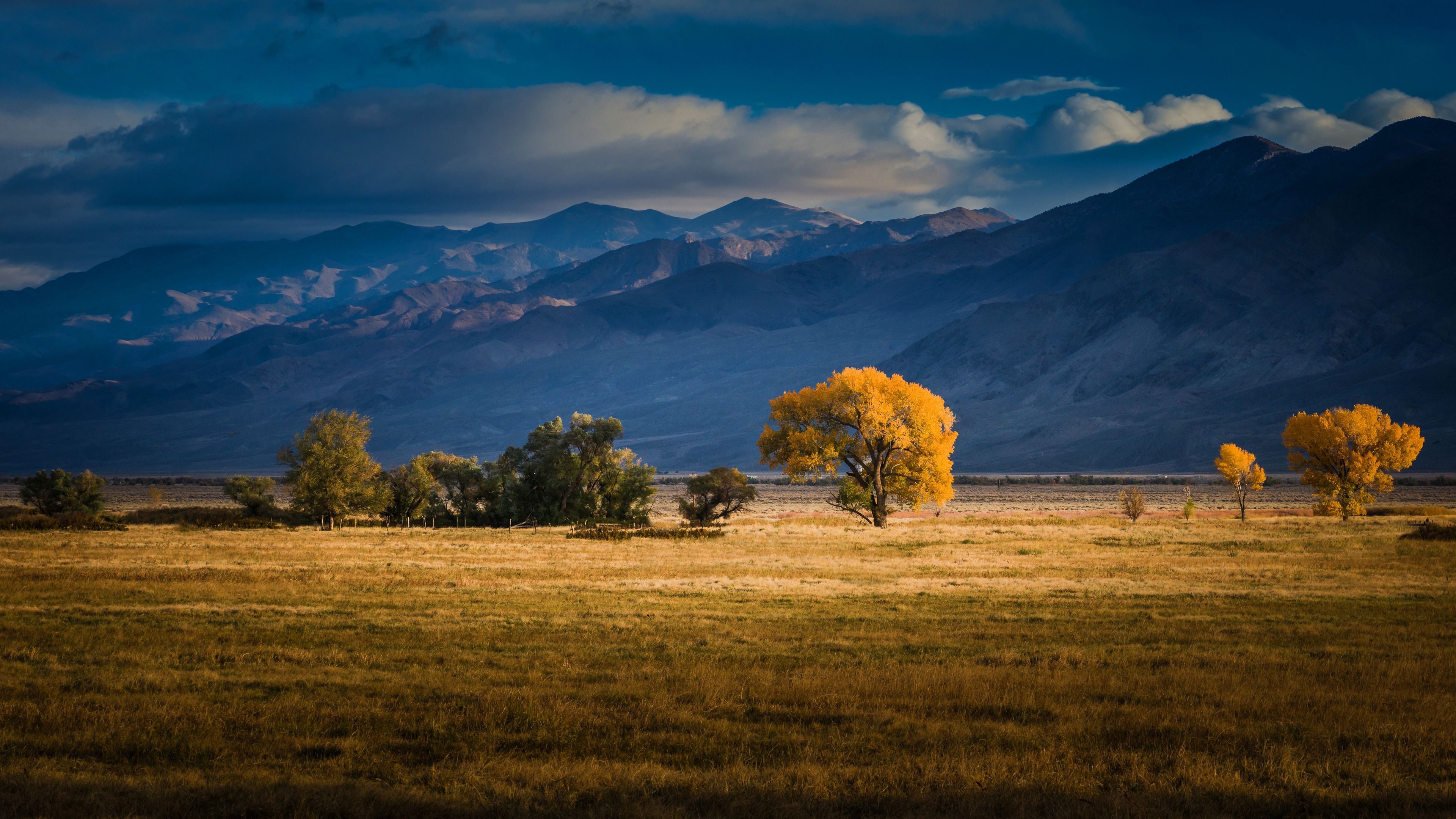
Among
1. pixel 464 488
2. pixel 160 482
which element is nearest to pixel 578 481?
pixel 464 488

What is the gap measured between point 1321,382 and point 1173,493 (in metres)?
104

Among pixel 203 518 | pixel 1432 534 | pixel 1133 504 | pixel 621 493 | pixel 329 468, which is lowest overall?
pixel 1432 534

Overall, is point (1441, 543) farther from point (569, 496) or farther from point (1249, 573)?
point (569, 496)

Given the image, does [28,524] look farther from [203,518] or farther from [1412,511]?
[1412,511]

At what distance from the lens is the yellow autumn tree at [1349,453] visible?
6156 centimetres

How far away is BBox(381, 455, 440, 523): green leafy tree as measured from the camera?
191 feet

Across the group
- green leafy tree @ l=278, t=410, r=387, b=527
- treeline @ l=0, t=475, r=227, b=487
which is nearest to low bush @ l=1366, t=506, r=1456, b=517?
green leafy tree @ l=278, t=410, r=387, b=527

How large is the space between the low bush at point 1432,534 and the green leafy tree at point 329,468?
46.6m

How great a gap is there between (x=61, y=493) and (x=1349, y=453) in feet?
268

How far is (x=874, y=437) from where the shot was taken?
2024 inches

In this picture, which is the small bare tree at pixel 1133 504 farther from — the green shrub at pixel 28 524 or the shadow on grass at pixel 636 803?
the green shrub at pixel 28 524

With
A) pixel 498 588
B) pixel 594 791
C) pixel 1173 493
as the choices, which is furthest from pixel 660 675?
pixel 1173 493

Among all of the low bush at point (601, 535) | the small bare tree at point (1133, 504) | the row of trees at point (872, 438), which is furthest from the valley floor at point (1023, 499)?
the low bush at point (601, 535)

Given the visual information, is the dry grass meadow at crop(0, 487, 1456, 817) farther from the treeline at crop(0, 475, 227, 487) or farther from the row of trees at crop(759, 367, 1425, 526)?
the treeline at crop(0, 475, 227, 487)
